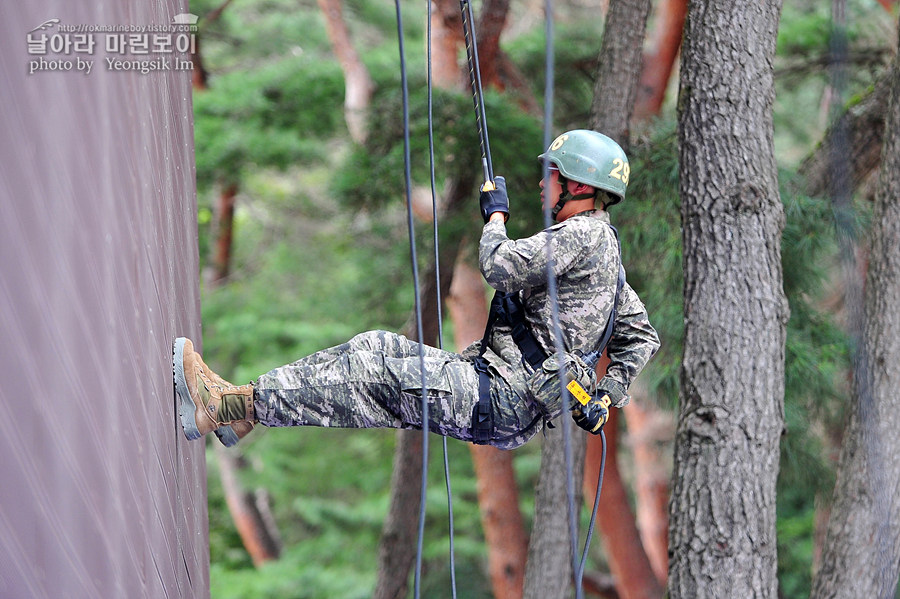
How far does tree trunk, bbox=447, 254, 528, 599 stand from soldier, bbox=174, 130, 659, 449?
6942 millimetres

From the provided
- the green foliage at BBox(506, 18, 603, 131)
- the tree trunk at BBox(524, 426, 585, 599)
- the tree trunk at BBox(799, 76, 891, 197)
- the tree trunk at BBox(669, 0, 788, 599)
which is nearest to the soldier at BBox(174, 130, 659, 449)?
the tree trunk at BBox(669, 0, 788, 599)

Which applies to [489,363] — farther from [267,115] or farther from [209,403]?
[267,115]

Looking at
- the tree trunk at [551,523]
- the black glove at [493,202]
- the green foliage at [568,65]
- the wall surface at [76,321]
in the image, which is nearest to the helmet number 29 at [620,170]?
the black glove at [493,202]

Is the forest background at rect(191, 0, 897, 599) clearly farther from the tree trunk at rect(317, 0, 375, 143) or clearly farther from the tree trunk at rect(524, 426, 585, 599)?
the tree trunk at rect(524, 426, 585, 599)

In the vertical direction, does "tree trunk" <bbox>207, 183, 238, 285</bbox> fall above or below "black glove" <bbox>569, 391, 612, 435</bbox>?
above

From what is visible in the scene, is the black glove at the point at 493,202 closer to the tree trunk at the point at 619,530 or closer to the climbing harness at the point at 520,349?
the climbing harness at the point at 520,349

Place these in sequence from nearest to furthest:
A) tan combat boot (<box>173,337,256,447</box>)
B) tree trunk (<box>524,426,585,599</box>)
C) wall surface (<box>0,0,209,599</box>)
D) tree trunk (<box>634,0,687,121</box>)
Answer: wall surface (<box>0,0,209,599</box>), tan combat boot (<box>173,337,256,447</box>), tree trunk (<box>524,426,585,599</box>), tree trunk (<box>634,0,687,121</box>)

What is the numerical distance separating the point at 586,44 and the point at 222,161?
4.62 m

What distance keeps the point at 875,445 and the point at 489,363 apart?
114 inches

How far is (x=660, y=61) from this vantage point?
9836mm

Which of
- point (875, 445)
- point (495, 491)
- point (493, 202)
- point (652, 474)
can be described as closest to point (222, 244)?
point (495, 491)

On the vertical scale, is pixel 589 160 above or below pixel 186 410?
above

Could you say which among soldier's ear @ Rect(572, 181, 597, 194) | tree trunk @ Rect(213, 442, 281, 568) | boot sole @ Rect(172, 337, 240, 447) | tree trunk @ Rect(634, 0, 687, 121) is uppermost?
tree trunk @ Rect(634, 0, 687, 121)

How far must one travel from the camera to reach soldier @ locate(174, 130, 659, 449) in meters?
3.57
